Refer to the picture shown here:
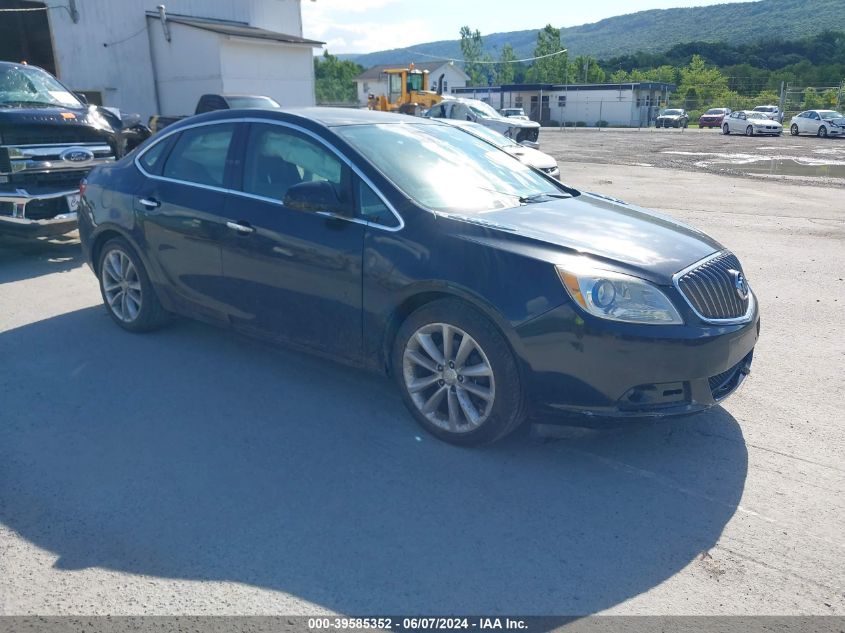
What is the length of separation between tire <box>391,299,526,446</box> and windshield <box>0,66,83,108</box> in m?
7.25

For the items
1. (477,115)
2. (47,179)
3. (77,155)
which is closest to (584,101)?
(477,115)

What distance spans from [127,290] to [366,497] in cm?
325

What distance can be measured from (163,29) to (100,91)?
2991mm

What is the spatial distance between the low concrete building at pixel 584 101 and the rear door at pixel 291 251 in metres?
62.8

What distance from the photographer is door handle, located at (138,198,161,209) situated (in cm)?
519

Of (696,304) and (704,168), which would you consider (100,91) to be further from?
(696,304)

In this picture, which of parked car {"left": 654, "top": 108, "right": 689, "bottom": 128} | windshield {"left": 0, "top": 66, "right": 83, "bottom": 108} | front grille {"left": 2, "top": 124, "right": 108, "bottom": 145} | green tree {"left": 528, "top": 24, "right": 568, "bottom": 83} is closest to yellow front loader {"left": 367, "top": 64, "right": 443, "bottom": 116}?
windshield {"left": 0, "top": 66, "right": 83, "bottom": 108}

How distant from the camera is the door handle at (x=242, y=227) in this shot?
455cm

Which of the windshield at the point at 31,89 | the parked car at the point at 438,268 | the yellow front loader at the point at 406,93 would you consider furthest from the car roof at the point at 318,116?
the yellow front loader at the point at 406,93

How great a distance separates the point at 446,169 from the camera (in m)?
4.49

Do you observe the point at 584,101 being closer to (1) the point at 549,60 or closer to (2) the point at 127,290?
(1) the point at 549,60

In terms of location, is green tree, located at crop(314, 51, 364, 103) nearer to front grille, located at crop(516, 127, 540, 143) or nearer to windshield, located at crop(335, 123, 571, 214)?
front grille, located at crop(516, 127, 540, 143)

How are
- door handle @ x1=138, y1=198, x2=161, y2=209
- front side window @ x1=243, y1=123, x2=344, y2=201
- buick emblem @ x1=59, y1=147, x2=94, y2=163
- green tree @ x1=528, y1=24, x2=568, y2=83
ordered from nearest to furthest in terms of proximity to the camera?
front side window @ x1=243, y1=123, x2=344, y2=201 → door handle @ x1=138, y1=198, x2=161, y2=209 → buick emblem @ x1=59, y1=147, x2=94, y2=163 → green tree @ x1=528, y1=24, x2=568, y2=83

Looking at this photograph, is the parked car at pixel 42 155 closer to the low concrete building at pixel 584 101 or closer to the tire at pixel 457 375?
the tire at pixel 457 375
